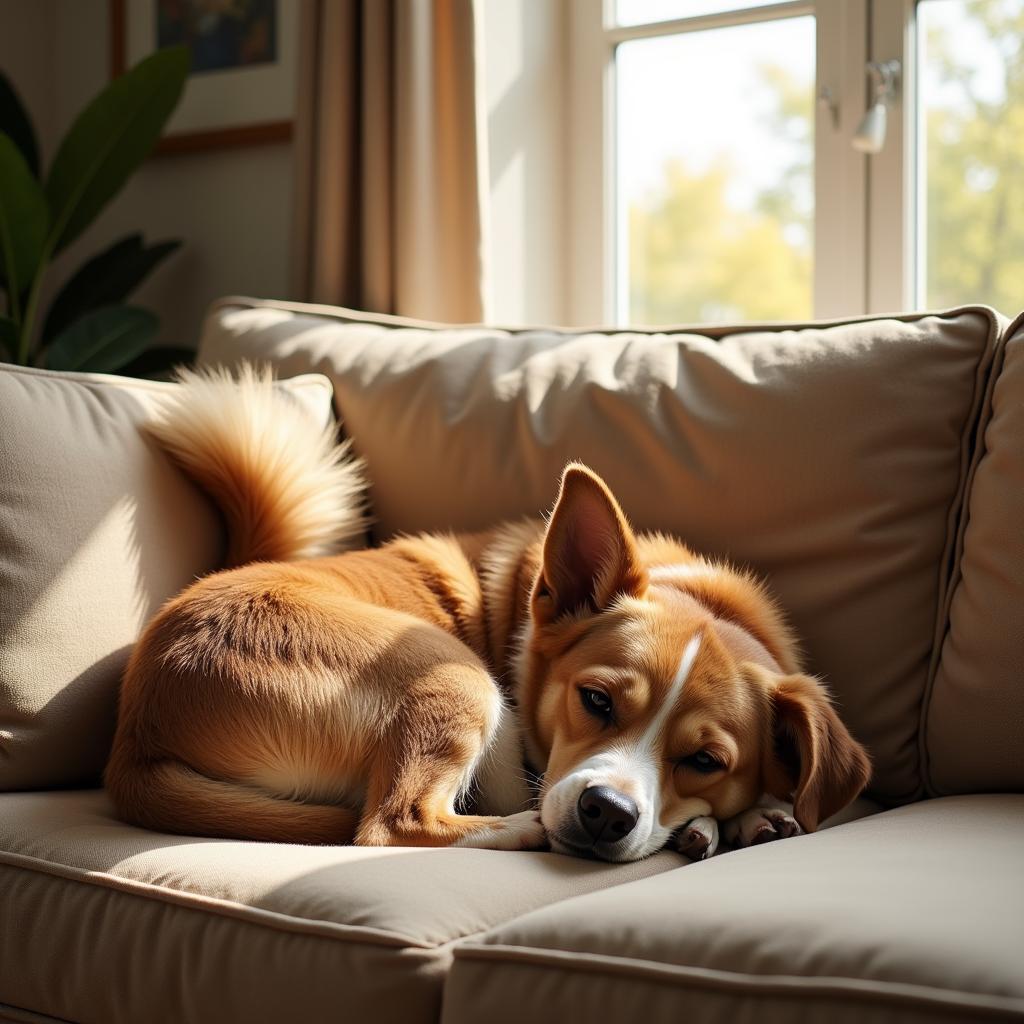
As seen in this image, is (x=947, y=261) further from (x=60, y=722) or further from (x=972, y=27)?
(x=60, y=722)

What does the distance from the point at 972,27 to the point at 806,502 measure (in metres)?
1.40

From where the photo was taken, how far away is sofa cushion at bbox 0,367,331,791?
4.98ft

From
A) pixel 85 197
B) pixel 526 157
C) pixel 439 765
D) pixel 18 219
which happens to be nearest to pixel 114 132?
pixel 85 197

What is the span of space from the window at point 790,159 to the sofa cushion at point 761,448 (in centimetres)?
89

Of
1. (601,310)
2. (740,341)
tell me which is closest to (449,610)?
(740,341)

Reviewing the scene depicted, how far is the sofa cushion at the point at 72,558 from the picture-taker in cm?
152

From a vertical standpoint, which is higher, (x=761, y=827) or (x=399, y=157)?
(x=399, y=157)

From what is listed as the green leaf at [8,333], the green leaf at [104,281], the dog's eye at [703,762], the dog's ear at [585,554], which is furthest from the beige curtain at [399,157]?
the dog's eye at [703,762]

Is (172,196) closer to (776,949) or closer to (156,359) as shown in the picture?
(156,359)

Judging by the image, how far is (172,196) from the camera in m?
3.21

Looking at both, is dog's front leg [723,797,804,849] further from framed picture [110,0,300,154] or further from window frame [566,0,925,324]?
framed picture [110,0,300,154]

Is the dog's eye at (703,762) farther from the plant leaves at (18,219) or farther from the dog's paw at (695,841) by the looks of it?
the plant leaves at (18,219)

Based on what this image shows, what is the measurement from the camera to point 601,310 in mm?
2926

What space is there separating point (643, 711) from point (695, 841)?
0.16 meters
